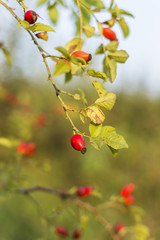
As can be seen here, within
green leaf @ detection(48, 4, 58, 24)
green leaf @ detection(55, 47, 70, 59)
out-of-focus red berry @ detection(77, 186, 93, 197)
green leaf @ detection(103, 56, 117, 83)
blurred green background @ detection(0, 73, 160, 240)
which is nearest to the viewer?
green leaf @ detection(55, 47, 70, 59)

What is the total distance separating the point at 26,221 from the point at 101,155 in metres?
2.64

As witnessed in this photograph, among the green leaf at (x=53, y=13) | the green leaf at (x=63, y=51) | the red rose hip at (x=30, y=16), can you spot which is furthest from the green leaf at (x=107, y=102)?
the green leaf at (x=53, y=13)

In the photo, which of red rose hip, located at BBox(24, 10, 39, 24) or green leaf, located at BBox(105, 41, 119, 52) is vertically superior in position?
red rose hip, located at BBox(24, 10, 39, 24)

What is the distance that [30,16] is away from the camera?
64 cm

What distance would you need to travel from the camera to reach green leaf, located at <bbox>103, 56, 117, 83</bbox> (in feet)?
2.49

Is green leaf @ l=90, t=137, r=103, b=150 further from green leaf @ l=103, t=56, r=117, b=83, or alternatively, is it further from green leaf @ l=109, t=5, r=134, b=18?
green leaf @ l=109, t=5, r=134, b=18

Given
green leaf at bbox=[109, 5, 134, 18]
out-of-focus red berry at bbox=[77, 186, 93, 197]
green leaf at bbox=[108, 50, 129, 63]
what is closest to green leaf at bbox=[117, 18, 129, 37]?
green leaf at bbox=[109, 5, 134, 18]

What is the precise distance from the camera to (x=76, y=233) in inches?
59.4

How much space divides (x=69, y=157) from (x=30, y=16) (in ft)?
22.8

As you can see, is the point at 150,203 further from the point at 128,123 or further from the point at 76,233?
the point at 76,233

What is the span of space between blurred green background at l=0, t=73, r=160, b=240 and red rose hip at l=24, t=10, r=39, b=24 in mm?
3159

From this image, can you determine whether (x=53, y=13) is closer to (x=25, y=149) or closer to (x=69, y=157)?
(x=25, y=149)

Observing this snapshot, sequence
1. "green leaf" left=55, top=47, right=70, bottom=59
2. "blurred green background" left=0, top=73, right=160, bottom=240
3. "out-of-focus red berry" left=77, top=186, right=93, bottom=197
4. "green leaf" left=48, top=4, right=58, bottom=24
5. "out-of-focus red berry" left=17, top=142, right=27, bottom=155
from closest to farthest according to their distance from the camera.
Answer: "green leaf" left=55, top=47, right=70, bottom=59, "green leaf" left=48, top=4, right=58, bottom=24, "out-of-focus red berry" left=77, top=186, right=93, bottom=197, "out-of-focus red berry" left=17, top=142, right=27, bottom=155, "blurred green background" left=0, top=73, right=160, bottom=240

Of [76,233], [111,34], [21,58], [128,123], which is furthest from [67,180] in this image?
[111,34]
